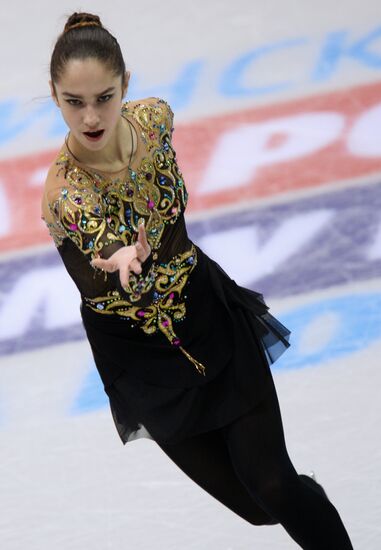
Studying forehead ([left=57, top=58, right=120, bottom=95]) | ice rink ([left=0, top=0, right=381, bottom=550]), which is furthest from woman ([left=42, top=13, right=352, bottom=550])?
ice rink ([left=0, top=0, right=381, bottom=550])

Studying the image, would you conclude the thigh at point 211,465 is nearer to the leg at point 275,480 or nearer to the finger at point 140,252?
the leg at point 275,480

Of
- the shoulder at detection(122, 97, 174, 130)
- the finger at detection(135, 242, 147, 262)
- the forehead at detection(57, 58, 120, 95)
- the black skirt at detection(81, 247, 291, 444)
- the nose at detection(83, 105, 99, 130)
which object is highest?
the shoulder at detection(122, 97, 174, 130)

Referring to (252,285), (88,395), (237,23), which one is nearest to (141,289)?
(88,395)

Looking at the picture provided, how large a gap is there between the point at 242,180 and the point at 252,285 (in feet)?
2.77

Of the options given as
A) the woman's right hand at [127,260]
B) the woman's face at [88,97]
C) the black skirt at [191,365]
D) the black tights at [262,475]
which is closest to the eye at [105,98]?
the woman's face at [88,97]

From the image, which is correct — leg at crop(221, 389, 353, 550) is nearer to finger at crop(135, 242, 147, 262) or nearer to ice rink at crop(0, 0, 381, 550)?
ice rink at crop(0, 0, 381, 550)

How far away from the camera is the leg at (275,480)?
8.64 ft

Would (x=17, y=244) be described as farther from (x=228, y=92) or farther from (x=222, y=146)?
(x=228, y=92)

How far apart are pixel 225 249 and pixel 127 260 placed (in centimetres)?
255

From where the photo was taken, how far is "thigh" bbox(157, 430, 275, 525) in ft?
9.09

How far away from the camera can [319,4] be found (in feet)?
22.2

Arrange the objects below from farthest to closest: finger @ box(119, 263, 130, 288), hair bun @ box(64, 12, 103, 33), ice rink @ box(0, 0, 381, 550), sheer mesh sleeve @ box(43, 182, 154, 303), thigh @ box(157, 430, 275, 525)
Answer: ice rink @ box(0, 0, 381, 550), thigh @ box(157, 430, 275, 525), hair bun @ box(64, 12, 103, 33), sheer mesh sleeve @ box(43, 182, 154, 303), finger @ box(119, 263, 130, 288)

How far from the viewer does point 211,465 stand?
2.78m

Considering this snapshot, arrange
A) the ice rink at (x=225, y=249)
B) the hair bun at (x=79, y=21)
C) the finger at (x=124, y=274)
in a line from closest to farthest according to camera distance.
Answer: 1. the finger at (x=124, y=274)
2. the hair bun at (x=79, y=21)
3. the ice rink at (x=225, y=249)
